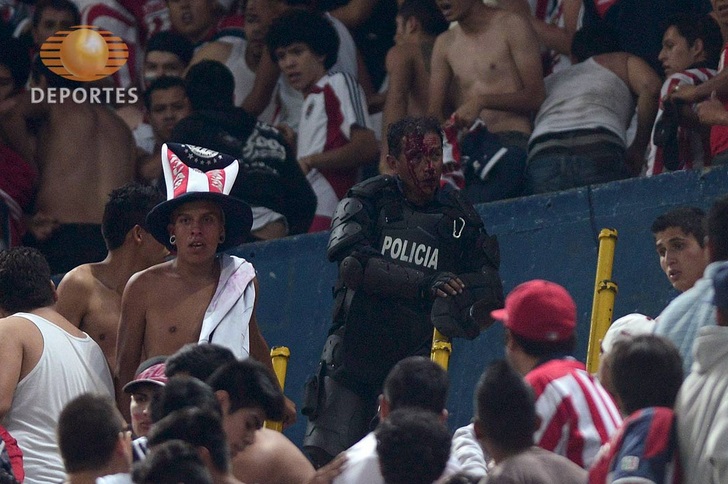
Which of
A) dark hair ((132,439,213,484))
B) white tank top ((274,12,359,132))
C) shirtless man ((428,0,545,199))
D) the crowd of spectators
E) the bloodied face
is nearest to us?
dark hair ((132,439,213,484))

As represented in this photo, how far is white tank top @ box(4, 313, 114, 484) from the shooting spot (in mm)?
7293

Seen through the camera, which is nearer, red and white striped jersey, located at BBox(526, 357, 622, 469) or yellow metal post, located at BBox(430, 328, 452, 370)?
red and white striped jersey, located at BBox(526, 357, 622, 469)

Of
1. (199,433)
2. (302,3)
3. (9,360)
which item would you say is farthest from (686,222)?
(302,3)

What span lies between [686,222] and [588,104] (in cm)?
228

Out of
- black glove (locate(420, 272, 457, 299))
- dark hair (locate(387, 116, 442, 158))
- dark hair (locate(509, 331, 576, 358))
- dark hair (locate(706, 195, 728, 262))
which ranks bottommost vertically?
dark hair (locate(509, 331, 576, 358))

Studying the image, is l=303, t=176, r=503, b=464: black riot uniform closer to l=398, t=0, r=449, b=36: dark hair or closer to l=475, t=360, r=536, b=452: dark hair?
l=475, t=360, r=536, b=452: dark hair

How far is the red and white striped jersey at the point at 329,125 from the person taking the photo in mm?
11180

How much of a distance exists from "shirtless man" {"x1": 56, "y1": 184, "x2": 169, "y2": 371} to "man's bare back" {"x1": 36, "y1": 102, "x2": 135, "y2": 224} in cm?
328

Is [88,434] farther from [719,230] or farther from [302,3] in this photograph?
[302,3]

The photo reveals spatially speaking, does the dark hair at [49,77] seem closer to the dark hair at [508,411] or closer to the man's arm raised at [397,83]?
the man's arm raised at [397,83]

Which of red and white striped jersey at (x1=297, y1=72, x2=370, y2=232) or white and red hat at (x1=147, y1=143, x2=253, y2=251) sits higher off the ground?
red and white striped jersey at (x1=297, y1=72, x2=370, y2=232)

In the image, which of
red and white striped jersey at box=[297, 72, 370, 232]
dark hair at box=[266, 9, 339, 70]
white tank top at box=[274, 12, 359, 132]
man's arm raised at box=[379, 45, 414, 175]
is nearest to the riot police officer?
man's arm raised at box=[379, 45, 414, 175]

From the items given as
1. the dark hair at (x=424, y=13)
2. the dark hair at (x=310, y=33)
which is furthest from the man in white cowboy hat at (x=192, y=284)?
the dark hair at (x=424, y=13)

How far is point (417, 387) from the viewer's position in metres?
6.07
